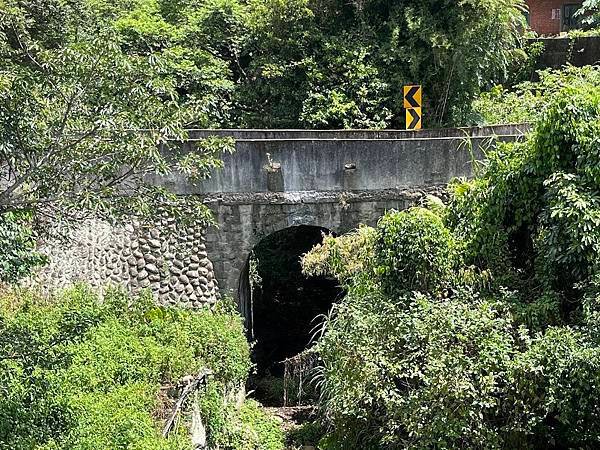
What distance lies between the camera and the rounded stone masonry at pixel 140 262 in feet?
33.6

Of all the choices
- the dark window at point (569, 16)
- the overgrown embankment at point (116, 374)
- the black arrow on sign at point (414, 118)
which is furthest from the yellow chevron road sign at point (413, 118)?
the dark window at point (569, 16)

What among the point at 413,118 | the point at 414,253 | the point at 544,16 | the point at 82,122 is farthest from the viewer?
the point at 544,16

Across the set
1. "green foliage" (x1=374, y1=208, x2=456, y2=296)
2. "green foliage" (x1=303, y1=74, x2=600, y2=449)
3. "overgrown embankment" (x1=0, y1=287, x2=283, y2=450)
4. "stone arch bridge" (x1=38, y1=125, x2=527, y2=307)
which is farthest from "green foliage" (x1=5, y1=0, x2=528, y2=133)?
"green foliage" (x1=374, y1=208, x2=456, y2=296)

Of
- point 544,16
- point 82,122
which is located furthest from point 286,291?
point 544,16

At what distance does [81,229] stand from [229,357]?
117 inches

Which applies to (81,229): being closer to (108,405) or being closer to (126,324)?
(126,324)

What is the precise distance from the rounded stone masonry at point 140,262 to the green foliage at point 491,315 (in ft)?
9.96

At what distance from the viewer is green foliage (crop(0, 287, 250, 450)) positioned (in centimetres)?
635

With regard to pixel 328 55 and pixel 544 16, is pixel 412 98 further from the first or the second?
pixel 544 16

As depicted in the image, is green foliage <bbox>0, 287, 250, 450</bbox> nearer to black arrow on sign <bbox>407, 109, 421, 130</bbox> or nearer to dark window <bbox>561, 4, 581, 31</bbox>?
black arrow on sign <bbox>407, 109, 421, 130</bbox>

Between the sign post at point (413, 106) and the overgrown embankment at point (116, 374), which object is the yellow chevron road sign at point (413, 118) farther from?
the overgrown embankment at point (116, 374)

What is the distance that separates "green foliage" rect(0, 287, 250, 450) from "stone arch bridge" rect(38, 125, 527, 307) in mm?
755

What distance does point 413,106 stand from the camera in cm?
1270

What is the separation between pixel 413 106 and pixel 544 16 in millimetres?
12230
